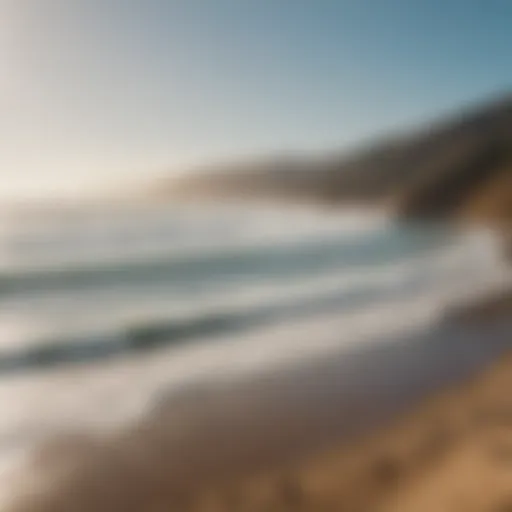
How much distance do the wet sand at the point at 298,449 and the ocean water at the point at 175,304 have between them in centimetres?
39

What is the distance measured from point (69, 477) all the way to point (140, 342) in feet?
10.8

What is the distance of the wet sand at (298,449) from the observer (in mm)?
3699

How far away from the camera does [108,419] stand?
16.3 feet

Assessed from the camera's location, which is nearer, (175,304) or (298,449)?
(298,449)

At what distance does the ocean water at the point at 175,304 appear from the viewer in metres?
5.79

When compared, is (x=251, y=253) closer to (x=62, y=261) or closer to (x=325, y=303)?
(x=62, y=261)

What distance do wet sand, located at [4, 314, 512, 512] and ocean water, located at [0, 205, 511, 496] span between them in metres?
0.39

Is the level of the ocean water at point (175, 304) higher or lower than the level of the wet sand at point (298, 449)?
higher

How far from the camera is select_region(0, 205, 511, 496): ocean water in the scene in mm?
5789

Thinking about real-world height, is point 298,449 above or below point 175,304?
below

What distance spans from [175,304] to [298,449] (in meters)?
5.42

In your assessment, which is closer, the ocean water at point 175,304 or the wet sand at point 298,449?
the wet sand at point 298,449

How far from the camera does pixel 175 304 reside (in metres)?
9.67

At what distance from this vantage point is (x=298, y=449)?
4.48 meters
